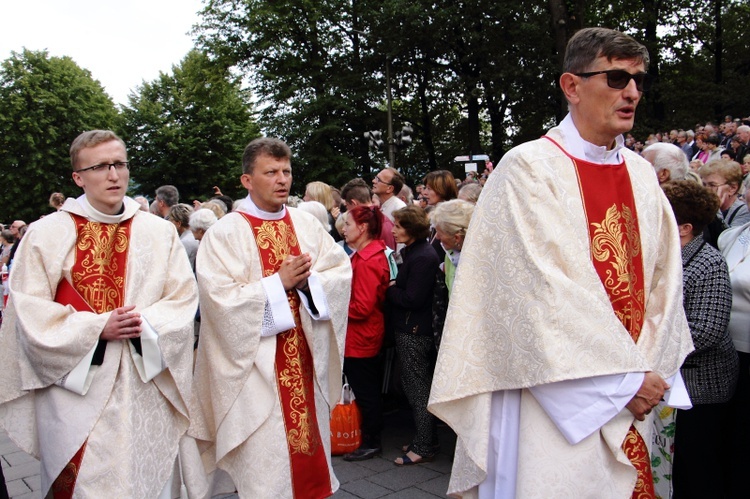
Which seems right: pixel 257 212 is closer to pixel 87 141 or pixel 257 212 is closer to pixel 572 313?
pixel 87 141

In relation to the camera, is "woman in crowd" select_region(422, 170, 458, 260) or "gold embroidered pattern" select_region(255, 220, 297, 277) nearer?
"gold embroidered pattern" select_region(255, 220, 297, 277)

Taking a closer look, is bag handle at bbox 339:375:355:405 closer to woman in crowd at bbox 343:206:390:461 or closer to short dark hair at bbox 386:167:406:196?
woman in crowd at bbox 343:206:390:461

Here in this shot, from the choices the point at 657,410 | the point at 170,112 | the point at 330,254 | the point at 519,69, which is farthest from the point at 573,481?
the point at 170,112

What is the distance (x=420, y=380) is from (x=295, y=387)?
1.46 m

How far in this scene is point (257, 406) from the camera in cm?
384

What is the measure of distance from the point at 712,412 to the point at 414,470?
2213 millimetres

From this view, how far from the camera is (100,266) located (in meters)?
3.52

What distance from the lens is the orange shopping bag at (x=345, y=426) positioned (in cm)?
534

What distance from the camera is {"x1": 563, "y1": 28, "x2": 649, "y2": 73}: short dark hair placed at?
261 cm

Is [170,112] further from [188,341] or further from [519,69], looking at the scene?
[188,341]

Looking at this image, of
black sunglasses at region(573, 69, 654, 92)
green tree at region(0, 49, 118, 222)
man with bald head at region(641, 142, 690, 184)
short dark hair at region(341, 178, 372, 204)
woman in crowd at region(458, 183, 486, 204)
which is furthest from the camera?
green tree at region(0, 49, 118, 222)

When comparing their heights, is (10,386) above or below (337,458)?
above

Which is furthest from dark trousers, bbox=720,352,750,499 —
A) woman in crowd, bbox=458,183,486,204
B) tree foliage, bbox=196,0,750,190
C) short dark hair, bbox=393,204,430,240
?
tree foliage, bbox=196,0,750,190

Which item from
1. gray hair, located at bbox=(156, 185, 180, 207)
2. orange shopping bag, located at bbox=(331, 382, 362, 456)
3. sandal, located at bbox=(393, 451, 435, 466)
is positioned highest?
gray hair, located at bbox=(156, 185, 180, 207)
